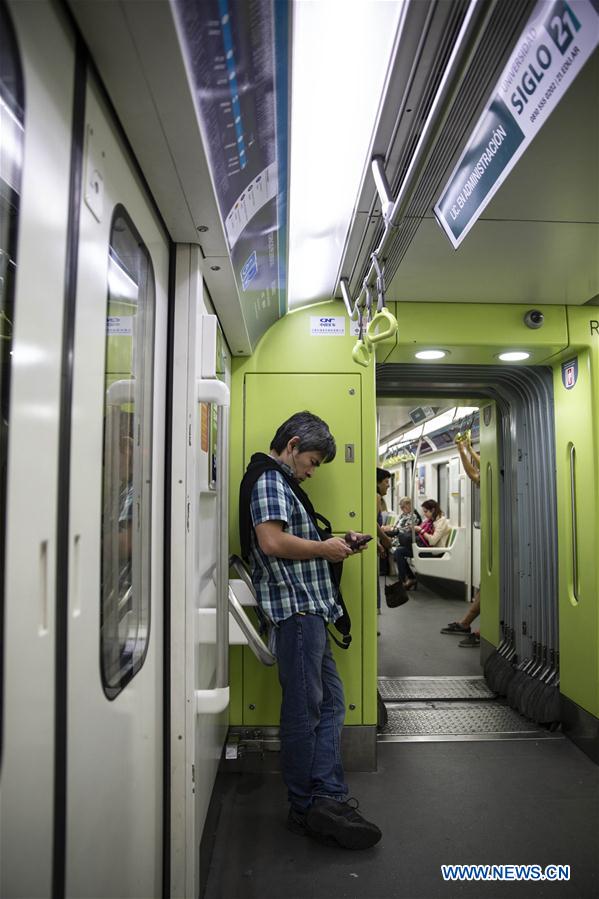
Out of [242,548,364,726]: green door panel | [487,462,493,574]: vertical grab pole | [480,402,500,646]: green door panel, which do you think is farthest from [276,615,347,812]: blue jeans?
[487,462,493,574]: vertical grab pole

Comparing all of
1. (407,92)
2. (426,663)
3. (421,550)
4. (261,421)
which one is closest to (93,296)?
(407,92)

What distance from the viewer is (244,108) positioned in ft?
4.83

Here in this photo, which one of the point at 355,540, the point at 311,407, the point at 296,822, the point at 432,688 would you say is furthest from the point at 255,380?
the point at 432,688

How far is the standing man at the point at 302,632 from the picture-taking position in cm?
251

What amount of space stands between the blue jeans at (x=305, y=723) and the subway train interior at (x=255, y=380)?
0.65 feet

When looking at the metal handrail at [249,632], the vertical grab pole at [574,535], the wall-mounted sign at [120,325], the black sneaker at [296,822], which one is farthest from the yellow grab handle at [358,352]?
the black sneaker at [296,822]

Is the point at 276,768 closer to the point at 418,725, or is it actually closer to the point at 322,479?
the point at 418,725

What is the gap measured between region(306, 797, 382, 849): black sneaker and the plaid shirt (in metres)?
0.84

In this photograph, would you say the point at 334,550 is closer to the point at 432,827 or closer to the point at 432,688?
the point at 432,827

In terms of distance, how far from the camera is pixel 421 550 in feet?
29.4

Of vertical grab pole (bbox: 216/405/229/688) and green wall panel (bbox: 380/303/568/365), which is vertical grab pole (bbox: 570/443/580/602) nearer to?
green wall panel (bbox: 380/303/568/365)

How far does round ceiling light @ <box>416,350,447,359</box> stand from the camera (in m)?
3.64

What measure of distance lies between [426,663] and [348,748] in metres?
2.43

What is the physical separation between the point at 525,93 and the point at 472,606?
590 cm
